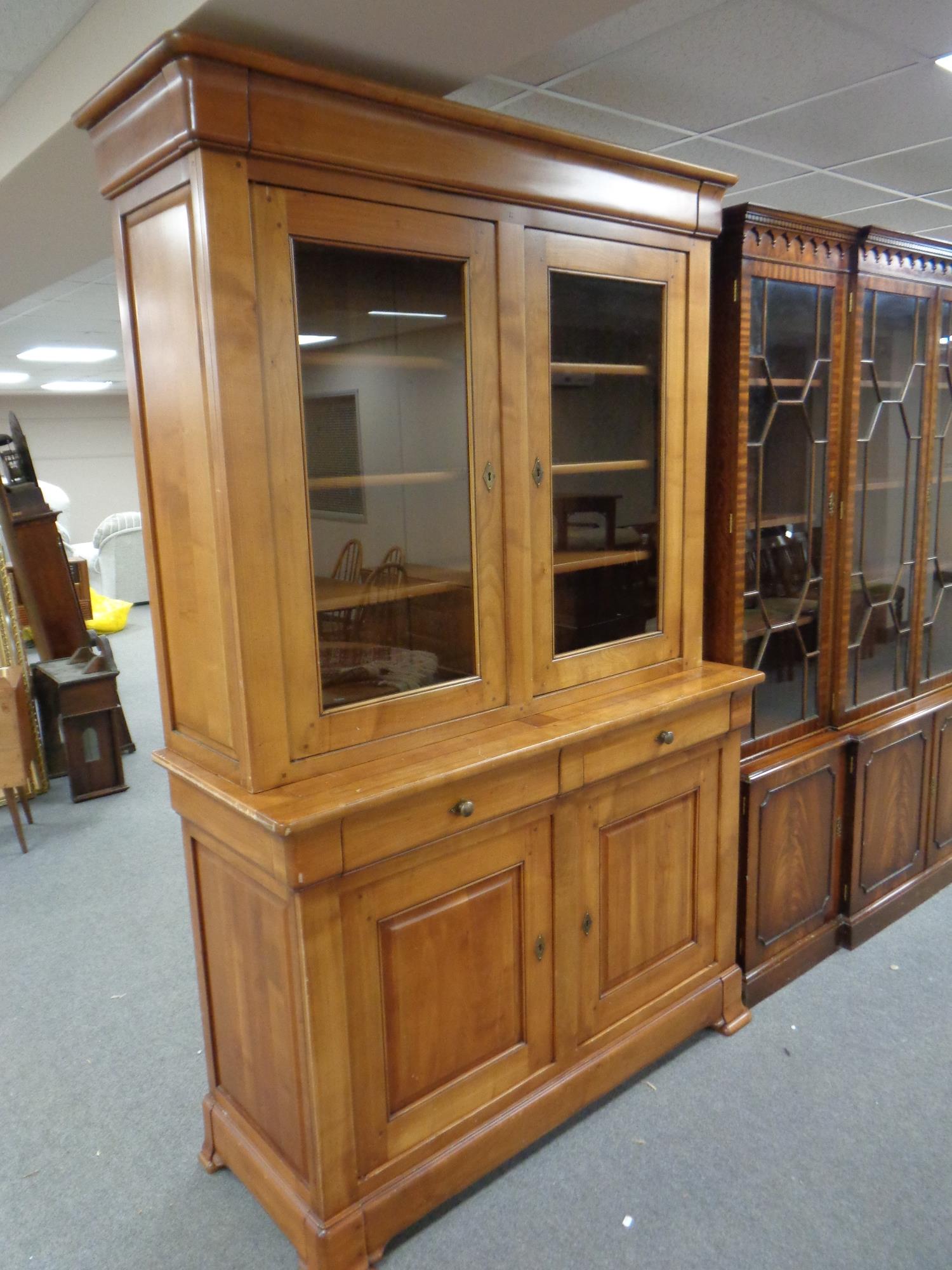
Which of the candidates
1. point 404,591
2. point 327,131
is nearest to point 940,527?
point 404,591

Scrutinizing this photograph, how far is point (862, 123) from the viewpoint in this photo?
2219 millimetres

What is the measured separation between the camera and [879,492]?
2.48 m

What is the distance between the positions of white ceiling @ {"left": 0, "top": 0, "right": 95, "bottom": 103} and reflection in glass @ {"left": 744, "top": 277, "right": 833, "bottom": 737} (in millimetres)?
1479

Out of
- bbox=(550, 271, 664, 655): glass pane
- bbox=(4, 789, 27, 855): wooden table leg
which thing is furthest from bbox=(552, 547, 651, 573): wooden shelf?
bbox=(4, 789, 27, 855): wooden table leg

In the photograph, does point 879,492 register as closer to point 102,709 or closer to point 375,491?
point 375,491

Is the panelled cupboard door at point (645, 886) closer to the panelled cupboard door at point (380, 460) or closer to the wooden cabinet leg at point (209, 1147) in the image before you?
the panelled cupboard door at point (380, 460)

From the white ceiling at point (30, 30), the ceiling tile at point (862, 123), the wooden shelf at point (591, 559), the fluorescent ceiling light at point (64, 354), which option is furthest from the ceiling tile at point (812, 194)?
the fluorescent ceiling light at point (64, 354)

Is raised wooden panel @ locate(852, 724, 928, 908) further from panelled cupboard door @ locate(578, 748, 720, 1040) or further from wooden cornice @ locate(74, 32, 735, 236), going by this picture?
wooden cornice @ locate(74, 32, 735, 236)

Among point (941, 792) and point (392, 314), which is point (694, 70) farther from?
point (941, 792)

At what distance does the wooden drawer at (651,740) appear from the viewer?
1787mm

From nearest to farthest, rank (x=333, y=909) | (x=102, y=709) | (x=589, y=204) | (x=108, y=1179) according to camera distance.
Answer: (x=333, y=909) < (x=589, y=204) < (x=108, y=1179) < (x=102, y=709)

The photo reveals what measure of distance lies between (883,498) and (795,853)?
101 cm

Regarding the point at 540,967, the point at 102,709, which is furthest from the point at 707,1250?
the point at 102,709

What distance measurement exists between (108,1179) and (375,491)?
148cm
